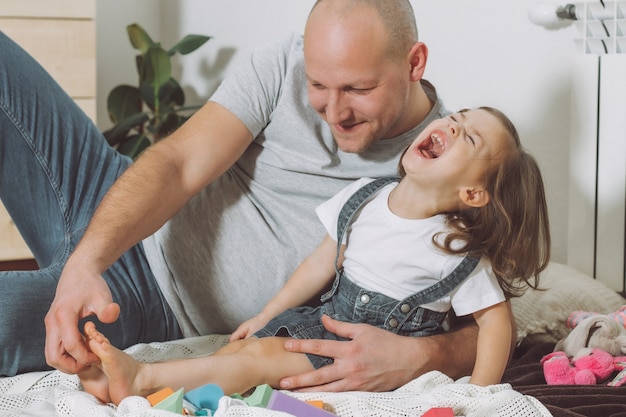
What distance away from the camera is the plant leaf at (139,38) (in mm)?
3479

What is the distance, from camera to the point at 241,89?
1733mm

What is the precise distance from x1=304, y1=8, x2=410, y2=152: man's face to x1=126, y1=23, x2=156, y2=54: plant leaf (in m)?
1.98

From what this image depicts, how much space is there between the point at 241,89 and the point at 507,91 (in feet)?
2.85

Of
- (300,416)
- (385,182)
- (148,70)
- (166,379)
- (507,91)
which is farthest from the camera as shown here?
(148,70)

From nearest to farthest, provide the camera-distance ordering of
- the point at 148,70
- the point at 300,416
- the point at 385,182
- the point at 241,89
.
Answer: the point at 300,416 → the point at 385,182 → the point at 241,89 → the point at 148,70

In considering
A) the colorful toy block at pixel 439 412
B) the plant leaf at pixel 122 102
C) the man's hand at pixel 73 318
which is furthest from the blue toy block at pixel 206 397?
the plant leaf at pixel 122 102

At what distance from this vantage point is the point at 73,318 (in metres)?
1.29

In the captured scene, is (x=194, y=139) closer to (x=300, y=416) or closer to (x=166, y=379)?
(x=166, y=379)

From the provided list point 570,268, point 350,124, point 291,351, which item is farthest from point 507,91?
point 291,351

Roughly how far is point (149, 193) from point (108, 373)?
439mm

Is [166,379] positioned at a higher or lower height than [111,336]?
higher

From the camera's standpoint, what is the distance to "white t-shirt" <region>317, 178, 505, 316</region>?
1464mm

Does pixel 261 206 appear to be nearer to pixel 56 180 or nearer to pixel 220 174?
pixel 220 174

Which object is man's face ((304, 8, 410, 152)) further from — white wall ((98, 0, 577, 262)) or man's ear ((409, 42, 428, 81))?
white wall ((98, 0, 577, 262))
